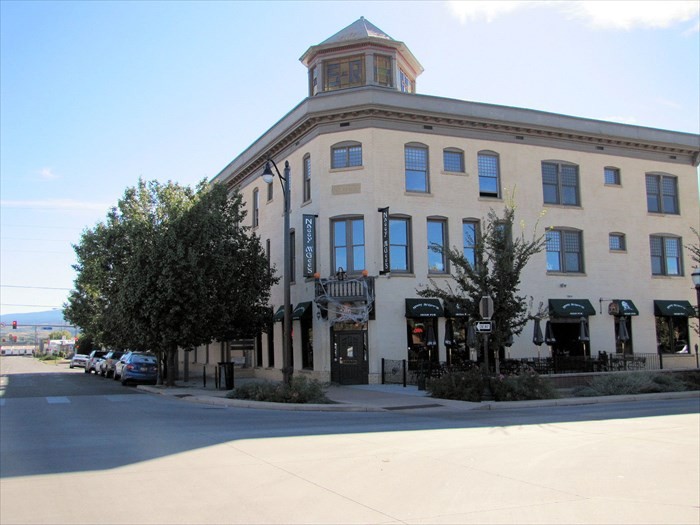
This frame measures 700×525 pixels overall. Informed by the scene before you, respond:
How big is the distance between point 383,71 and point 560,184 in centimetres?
994

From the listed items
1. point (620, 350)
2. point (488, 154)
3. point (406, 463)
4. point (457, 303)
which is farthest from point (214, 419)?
point (620, 350)

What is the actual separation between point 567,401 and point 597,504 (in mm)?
12223

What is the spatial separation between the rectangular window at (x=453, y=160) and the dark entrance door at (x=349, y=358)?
8.25 metres

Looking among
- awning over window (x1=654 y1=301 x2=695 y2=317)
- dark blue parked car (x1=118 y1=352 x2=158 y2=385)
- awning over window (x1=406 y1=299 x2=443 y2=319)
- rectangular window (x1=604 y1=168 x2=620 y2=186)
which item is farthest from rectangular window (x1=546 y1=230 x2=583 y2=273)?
dark blue parked car (x1=118 y1=352 x2=158 y2=385)

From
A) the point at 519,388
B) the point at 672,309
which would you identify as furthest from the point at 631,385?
the point at 672,309

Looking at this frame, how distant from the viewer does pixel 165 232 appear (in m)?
25.0

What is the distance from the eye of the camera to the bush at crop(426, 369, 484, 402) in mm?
18328

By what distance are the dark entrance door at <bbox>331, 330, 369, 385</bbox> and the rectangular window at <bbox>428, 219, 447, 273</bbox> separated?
169 inches

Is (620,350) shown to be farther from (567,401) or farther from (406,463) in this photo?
(406,463)

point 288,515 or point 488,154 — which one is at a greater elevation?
point 488,154

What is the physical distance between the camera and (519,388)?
60.5ft

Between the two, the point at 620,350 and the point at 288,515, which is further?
the point at 620,350

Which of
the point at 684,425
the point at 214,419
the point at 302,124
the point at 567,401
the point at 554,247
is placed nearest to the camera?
the point at 684,425

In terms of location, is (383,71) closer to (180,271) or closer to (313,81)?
(313,81)
